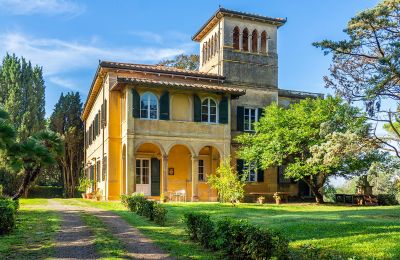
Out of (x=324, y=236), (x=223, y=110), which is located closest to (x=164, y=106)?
(x=223, y=110)

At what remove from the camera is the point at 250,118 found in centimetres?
2950

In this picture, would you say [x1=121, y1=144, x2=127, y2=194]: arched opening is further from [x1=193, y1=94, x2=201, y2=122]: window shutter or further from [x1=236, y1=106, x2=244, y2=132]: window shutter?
[x1=236, y1=106, x2=244, y2=132]: window shutter

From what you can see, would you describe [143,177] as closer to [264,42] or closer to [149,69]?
[149,69]

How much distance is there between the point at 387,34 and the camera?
15.8 metres

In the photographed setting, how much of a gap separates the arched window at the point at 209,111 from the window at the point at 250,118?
288 centimetres

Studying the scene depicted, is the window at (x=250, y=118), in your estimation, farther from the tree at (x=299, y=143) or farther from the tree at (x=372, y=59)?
the tree at (x=372, y=59)

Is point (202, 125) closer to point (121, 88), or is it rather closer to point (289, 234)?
point (121, 88)

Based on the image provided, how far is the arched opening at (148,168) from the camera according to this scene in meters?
27.2

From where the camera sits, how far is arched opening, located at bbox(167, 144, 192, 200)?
92.7 feet

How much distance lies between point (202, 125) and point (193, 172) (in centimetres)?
283

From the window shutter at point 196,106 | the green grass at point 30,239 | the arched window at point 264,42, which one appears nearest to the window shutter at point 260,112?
the arched window at point 264,42

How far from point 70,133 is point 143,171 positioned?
1686 cm

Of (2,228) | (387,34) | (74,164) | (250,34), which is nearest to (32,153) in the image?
(2,228)

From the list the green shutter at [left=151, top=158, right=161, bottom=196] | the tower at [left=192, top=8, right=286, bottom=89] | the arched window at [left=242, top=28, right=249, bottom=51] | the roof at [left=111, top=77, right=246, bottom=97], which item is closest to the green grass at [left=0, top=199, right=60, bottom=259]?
the roof at [left=111, top=77, right=246, bottom=97]
